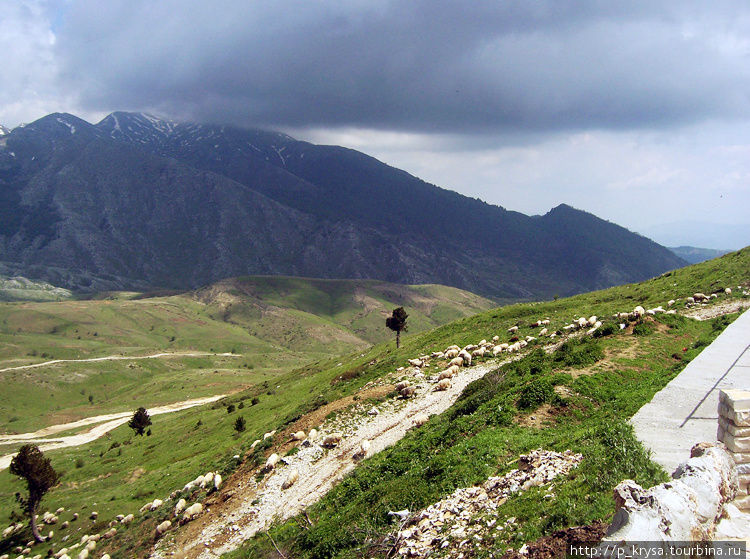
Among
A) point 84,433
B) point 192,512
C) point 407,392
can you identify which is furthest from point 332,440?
point 84,433

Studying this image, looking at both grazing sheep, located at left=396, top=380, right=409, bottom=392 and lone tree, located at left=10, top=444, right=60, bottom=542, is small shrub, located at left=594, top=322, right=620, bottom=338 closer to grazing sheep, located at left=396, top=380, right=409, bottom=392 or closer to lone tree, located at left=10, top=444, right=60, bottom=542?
grazing sheep, located at left=396, top=380, right=409, bottom=392

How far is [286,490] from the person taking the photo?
25.5 metres

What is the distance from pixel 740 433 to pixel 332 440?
2294 centimetres

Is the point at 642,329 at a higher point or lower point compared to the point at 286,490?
higher

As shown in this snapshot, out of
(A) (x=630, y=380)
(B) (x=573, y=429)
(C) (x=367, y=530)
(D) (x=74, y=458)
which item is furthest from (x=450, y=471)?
(D) (x=74, y=458)

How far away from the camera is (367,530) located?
15156 mm

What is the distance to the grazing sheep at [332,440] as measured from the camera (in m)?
28.6

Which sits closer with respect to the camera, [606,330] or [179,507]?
[606,330]

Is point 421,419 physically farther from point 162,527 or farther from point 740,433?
point 740,433

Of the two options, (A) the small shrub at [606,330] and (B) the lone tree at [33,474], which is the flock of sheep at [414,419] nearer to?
(A) the small shrub at [606,330]

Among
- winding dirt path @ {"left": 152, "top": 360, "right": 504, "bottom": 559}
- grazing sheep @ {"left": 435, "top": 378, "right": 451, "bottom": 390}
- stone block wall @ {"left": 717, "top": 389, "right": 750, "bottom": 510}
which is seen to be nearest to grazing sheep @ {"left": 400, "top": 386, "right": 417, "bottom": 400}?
winding dirt path @ {"left": 152, "top": 360, "right": 504, "bottom": 559}

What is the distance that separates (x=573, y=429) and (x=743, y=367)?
937cm

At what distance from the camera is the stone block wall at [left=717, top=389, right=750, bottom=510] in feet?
31.7

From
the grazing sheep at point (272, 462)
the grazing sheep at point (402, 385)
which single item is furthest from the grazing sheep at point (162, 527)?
Result: the grazing sheep at point (402, 385)
